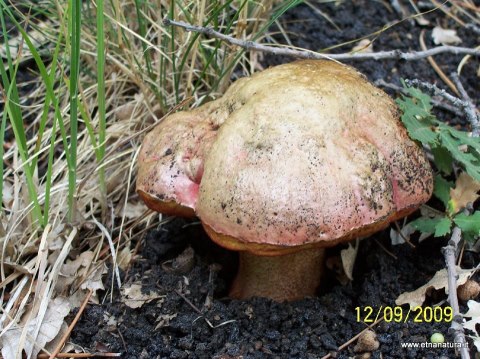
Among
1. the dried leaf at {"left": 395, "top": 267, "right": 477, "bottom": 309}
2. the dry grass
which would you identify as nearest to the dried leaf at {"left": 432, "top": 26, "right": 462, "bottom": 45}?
the dry grass

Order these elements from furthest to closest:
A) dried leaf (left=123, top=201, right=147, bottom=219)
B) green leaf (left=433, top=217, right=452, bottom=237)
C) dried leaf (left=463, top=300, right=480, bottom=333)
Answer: dried leaf (left=123, top=201, right=147, bottom=219) → green leaf (left=433, top=217, right=452, bottom=237) → dried leaf (left=463, top=300, right=480, bottom=333)

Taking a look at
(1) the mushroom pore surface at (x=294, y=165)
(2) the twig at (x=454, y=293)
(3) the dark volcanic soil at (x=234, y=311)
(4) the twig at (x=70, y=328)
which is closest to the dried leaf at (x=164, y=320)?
(3) the dark volcanic soil at (x=234, y=311)

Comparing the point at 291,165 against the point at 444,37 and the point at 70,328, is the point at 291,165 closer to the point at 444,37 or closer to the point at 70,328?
the point at 70,328

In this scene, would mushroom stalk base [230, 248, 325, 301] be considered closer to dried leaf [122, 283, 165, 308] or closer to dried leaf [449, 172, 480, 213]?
dried leaf [122, 283, 165, 308]

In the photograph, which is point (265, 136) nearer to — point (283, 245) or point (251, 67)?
point (283, 245)

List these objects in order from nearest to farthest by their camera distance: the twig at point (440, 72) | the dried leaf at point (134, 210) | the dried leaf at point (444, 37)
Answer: the dried leaf at point (134, 210), the twig at point (440, 72), the dried leaf at point (444, 37)

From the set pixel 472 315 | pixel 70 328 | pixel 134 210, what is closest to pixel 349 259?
pixel 472 315

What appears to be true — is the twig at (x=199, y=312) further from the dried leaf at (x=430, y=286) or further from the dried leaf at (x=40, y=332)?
the dried leaf at (x=430, y=286)

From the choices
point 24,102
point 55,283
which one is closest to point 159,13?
point 24,102
